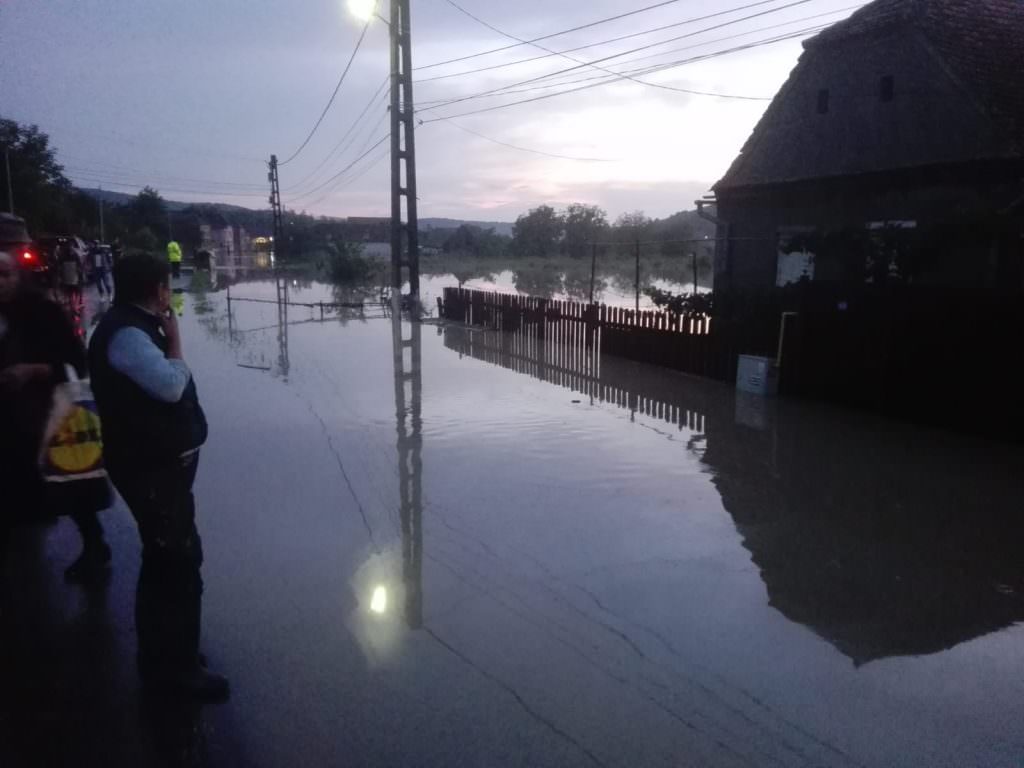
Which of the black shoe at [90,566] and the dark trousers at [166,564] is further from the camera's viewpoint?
the black shoe at [90,566]

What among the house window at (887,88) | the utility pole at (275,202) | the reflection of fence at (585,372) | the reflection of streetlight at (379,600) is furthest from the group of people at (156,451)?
the utility pole at (275,202)

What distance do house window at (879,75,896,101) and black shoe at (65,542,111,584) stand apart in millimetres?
15100

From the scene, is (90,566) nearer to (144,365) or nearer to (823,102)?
(144,365)

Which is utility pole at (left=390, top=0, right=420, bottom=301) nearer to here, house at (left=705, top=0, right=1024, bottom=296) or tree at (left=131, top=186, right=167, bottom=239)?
house at (left=705, top=0, right=1024, bottom=296)

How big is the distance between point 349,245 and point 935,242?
104 ft

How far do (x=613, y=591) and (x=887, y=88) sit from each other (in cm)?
1400

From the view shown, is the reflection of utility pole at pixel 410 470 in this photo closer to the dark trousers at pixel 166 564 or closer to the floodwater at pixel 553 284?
the dark trousers at pixel 166 564

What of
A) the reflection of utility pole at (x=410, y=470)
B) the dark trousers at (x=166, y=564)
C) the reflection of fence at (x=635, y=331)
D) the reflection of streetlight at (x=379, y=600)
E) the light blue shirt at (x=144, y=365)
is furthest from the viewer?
the reflection of fence at (x=635, y=331)

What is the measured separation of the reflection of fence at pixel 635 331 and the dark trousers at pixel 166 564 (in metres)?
9.32

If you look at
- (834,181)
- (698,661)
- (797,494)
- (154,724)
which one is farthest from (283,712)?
(834,181)

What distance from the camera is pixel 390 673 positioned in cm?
379

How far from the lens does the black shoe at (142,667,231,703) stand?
350 cm

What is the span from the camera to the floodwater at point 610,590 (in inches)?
133

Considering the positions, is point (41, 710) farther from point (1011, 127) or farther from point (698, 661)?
point (1011, 127)
